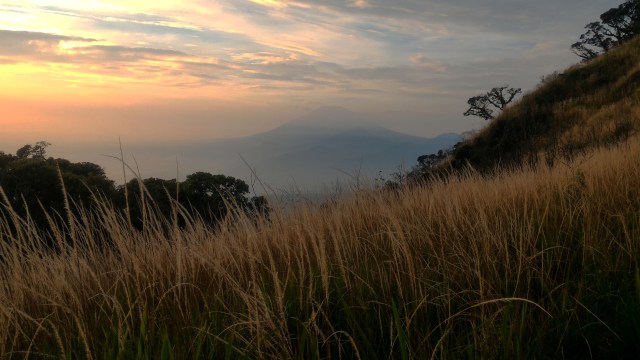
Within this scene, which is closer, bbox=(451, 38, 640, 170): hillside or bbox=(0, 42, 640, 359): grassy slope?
bbox=(0, 42, 640, 359): grassy slope

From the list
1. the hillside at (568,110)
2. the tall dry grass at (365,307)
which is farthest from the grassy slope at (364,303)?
the hillside at (568,110)

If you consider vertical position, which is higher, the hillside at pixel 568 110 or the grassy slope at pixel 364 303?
the hillside at pixel 568 110

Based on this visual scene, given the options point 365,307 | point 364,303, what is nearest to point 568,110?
point 364,303

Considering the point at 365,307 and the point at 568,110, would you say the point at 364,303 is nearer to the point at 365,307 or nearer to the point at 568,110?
the point at 365,307

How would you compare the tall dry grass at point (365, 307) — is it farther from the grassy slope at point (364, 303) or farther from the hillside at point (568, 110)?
the hillside at point (568, 110)

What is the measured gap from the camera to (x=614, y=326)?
2303 millimetres

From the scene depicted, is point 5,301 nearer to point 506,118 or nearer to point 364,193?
point 364,193

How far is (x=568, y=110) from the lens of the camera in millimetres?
24000

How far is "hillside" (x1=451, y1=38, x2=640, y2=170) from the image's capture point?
790 inches

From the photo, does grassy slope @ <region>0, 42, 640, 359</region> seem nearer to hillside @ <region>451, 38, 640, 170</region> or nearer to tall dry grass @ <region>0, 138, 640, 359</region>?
tall dry grass @ <region>0, 138, 640, 359</region>

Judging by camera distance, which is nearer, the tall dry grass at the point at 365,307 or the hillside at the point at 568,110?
the tall dry grass at the point at 365,307

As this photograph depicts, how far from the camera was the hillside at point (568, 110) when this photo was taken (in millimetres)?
20062

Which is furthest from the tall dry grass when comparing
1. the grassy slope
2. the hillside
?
the hillside

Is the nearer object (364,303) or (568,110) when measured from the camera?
(364,303)
